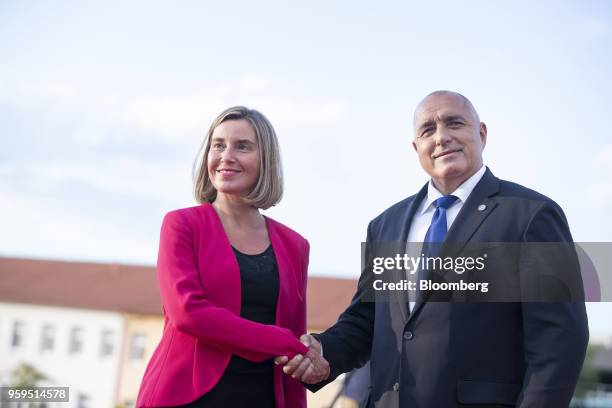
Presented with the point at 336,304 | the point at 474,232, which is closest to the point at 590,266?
the point at 474,232

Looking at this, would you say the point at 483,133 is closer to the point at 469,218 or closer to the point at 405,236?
the point at 469,218

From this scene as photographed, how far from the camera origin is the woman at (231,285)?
10.9 feet

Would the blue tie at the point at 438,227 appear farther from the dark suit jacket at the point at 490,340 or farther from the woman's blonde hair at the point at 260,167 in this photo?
the woman's blonde hair at the point at 260,167

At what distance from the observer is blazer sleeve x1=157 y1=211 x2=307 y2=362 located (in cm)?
330

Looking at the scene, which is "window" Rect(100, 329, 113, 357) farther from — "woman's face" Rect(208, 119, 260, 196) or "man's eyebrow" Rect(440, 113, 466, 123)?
"man's eyebrow" Rect(440, 113, 466, 123)

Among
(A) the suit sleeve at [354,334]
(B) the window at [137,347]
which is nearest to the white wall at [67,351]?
(B) the window at [137,347]

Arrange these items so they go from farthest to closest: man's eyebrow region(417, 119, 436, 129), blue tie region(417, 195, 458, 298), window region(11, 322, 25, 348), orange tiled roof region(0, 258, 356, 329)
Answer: window region(11, 322, 25, 348)
orange tiled roof region(0, 258, 356, 329)
man's eyebrow region(417, 119, 436, 129)
blue tie region(417, 195, 458, 298)

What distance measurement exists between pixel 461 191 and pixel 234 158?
3.92 feet

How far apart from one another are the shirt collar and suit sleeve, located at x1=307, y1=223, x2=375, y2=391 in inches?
19.7

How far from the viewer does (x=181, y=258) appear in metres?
3.49

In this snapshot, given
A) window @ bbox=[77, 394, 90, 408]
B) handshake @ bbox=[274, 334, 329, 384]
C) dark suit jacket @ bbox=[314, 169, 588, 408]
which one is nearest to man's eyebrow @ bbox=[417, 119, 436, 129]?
dark suit jacket @ bbox=[314, 169, 588, 408]

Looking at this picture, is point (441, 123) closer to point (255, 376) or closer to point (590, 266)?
point (590, 266)

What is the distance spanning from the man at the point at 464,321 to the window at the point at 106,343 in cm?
3865

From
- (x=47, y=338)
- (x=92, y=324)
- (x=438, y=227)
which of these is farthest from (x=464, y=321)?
(x=47, y=338)
